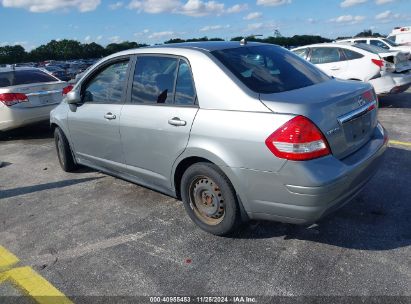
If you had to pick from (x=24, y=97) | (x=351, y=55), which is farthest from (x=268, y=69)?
(x=351, y=55)

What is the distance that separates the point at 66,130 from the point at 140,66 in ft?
5.75

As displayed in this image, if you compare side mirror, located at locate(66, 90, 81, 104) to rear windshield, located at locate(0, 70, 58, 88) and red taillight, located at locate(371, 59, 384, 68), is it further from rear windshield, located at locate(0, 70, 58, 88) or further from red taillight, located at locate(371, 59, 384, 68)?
red taillight, located at locate(371, 59, 384, 68)

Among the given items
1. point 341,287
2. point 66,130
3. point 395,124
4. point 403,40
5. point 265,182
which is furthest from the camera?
point 403,40

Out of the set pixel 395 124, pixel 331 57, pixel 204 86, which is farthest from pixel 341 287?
pixel 331 57

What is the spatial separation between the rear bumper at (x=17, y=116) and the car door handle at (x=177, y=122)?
5.40 meters

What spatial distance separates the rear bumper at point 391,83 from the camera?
8789 millimetres

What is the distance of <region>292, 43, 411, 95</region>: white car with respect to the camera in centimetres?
885

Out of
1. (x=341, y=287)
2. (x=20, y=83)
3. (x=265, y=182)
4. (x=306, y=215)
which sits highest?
(x=20, y=83)

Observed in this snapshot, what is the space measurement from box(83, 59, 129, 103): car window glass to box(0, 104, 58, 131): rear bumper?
3.68 m

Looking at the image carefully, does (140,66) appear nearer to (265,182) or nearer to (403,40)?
(265,182)

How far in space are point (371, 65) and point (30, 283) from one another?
8.43 metres

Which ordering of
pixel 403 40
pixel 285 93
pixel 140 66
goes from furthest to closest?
pixel 403 40
pixel 140 66
pixel 285 93

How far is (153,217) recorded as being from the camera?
406cm

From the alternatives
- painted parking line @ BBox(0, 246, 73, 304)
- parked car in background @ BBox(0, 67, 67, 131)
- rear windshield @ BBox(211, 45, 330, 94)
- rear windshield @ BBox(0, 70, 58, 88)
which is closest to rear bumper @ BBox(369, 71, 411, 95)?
rear windshield @ BBox(211, 45, 330, 94)
